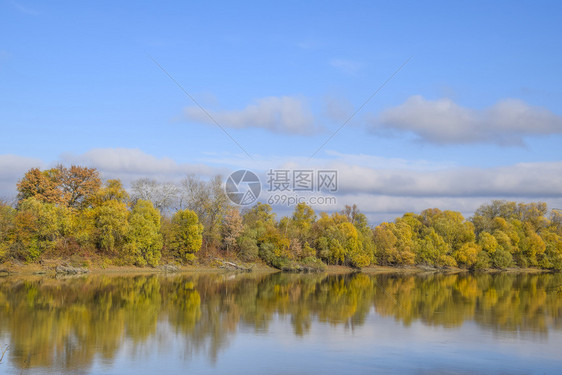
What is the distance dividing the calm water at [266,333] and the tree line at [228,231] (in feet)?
51.6

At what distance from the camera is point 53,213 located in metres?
48.0

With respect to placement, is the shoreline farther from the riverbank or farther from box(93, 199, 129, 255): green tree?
box(93, 199, 129, 255): green tree

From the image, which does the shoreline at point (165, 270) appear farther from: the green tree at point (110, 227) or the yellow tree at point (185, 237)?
the green tree at point (110, 227)

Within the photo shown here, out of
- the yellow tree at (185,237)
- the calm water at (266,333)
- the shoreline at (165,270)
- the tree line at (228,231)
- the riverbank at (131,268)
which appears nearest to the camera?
the calm water at (266,333)

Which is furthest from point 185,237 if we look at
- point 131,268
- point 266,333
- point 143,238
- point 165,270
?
point 266,333

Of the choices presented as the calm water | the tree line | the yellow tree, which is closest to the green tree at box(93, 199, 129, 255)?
the tree line

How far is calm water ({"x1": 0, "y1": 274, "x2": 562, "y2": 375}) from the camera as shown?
15742 millimetres

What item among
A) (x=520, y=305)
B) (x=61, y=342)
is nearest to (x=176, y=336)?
(x=61, y=342)

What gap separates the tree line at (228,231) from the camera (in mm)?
50031

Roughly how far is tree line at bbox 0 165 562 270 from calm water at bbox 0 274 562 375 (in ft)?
51.6

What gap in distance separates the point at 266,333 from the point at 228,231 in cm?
4570

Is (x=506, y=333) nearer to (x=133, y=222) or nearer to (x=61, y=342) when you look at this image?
(x=61, y=342)

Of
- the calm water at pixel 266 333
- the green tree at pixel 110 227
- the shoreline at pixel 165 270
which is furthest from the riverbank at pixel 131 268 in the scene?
the calm water at pixel 266 333

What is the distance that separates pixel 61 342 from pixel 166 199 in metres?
50.3
